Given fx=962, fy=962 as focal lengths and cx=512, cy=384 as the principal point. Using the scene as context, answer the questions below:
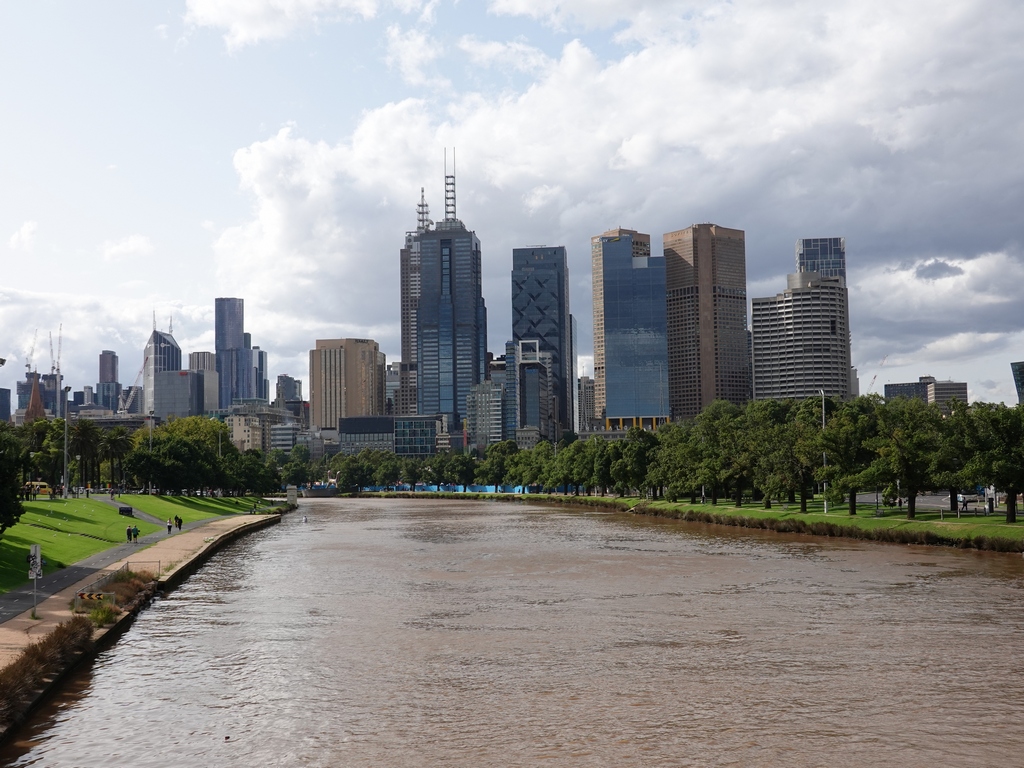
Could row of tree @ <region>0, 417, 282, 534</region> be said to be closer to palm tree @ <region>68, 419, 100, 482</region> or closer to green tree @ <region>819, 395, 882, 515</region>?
palm tree @ <region>68, 419, 100, 482</region>

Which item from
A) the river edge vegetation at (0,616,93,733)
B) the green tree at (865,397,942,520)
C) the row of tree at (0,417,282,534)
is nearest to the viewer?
the river edge vegetation at (0,616,93,733)

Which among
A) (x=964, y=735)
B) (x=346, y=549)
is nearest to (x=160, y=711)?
(x=964, y=735)

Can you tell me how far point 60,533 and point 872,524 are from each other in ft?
210

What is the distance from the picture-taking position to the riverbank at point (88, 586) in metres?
31.2

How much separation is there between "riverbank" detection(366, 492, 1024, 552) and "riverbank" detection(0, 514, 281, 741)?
52183mm

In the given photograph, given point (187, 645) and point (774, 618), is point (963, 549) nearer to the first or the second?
point (774, 618)

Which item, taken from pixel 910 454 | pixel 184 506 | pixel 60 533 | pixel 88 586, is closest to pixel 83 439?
pixel 184 506

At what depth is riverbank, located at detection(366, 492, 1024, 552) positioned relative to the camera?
67.7m

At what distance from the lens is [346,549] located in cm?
8356

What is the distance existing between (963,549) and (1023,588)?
65.0ft

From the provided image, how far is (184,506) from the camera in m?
128

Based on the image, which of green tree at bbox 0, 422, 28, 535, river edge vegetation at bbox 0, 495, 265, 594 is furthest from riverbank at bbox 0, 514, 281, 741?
green tree at bbox 0, 422, 28, 535

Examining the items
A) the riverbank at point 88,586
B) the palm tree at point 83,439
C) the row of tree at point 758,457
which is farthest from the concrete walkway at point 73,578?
the palm tree at point 83,439

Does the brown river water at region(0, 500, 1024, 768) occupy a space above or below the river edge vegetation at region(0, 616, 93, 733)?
below
